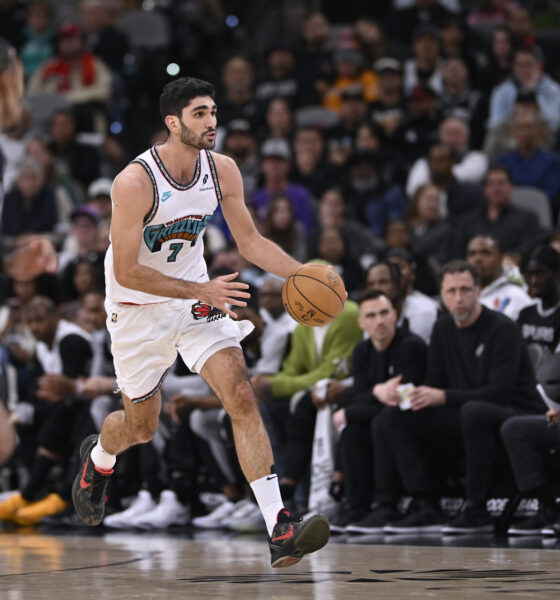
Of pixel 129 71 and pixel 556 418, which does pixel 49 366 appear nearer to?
pixel 556 418

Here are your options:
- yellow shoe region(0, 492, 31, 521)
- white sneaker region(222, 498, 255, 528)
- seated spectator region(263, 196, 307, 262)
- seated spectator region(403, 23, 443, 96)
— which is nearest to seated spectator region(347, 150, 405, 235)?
seated spectator region(263, 196, 307, 262)

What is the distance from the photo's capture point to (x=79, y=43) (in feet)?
49.2

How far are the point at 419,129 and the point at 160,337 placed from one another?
275 inches

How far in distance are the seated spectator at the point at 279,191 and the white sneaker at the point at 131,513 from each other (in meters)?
3.24

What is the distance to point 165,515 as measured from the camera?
864 cm

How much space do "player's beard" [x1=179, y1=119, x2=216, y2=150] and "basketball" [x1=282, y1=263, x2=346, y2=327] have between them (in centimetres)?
73

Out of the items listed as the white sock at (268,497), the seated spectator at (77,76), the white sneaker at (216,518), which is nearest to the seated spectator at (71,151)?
the seated spectator at (77,76)

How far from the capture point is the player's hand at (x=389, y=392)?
24.2 feet

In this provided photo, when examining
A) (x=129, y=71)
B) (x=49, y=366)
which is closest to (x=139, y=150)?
(x=129, y=71)

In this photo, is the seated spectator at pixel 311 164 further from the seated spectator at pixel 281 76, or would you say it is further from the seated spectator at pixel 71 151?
the seated spectator at pixel 71 151

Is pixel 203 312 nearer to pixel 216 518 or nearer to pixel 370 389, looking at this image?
pixel 370 389

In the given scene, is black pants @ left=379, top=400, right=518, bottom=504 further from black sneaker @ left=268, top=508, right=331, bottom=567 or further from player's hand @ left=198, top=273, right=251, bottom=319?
player's hand @ left=198, top=273, right=251, bottom=319

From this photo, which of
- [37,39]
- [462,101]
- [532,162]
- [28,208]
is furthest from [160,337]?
[37,39]

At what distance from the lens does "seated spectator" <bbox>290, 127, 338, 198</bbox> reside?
11656 millimetres
